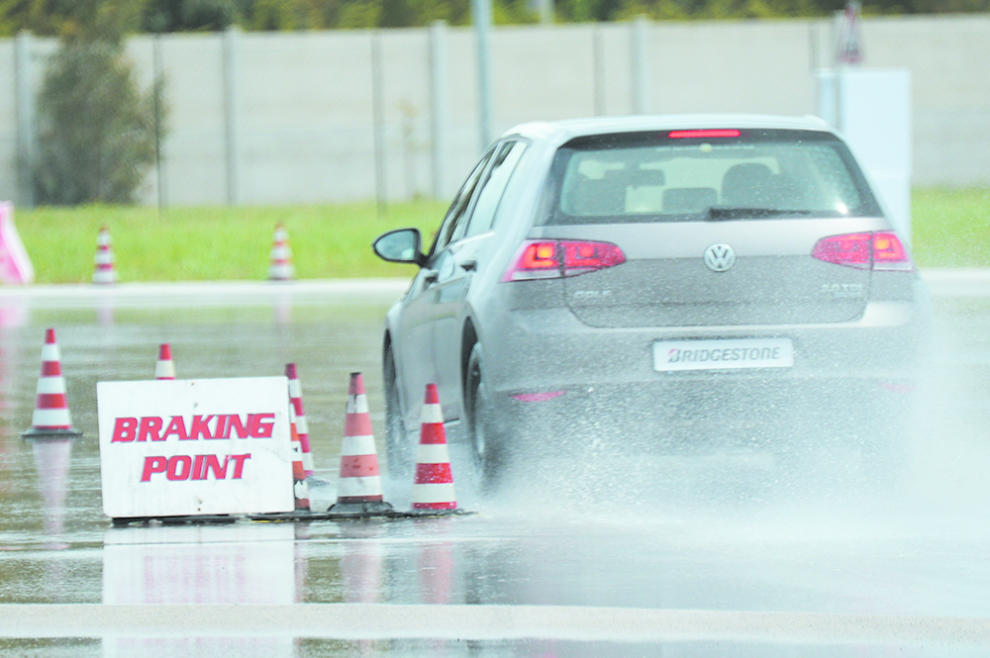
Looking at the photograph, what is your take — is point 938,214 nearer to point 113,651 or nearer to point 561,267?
point 561,267

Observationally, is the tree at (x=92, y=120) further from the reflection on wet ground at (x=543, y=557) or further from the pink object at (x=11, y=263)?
the reflection on wet ground at (x=543, y=557)

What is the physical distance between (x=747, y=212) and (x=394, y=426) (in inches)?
130

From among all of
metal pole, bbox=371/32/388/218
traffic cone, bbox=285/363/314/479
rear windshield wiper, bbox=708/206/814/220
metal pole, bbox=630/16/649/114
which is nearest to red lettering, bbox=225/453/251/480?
traffic cone, bbox=285/363/314/479

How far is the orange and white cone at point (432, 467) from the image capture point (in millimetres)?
9648

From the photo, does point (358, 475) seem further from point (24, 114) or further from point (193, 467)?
point (24, 114)

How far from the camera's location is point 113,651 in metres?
6.82

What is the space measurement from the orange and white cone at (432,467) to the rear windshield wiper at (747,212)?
147 cm

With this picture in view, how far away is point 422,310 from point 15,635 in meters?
4.47

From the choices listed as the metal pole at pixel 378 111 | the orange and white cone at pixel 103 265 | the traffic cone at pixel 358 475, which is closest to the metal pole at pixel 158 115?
the metal pole at pixel 378 111

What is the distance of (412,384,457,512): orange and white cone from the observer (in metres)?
9.65

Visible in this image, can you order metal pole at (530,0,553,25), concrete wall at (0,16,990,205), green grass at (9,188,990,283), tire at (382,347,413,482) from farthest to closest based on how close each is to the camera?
1. metal pole at (530,0,553,25)
2. concrete wall at (0,16,990,205)
3. green grass at (9,188,990,283)
4. tire at (382,347,413,482)

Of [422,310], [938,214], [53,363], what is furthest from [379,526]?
[938,214]

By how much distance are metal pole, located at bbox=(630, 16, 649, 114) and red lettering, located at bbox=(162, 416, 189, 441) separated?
44.1 metres

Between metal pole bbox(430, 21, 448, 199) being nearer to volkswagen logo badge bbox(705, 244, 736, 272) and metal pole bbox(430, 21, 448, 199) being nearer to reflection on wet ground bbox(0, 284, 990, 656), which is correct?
reflection on wet ground bbox(0, 284, 990, 656)
